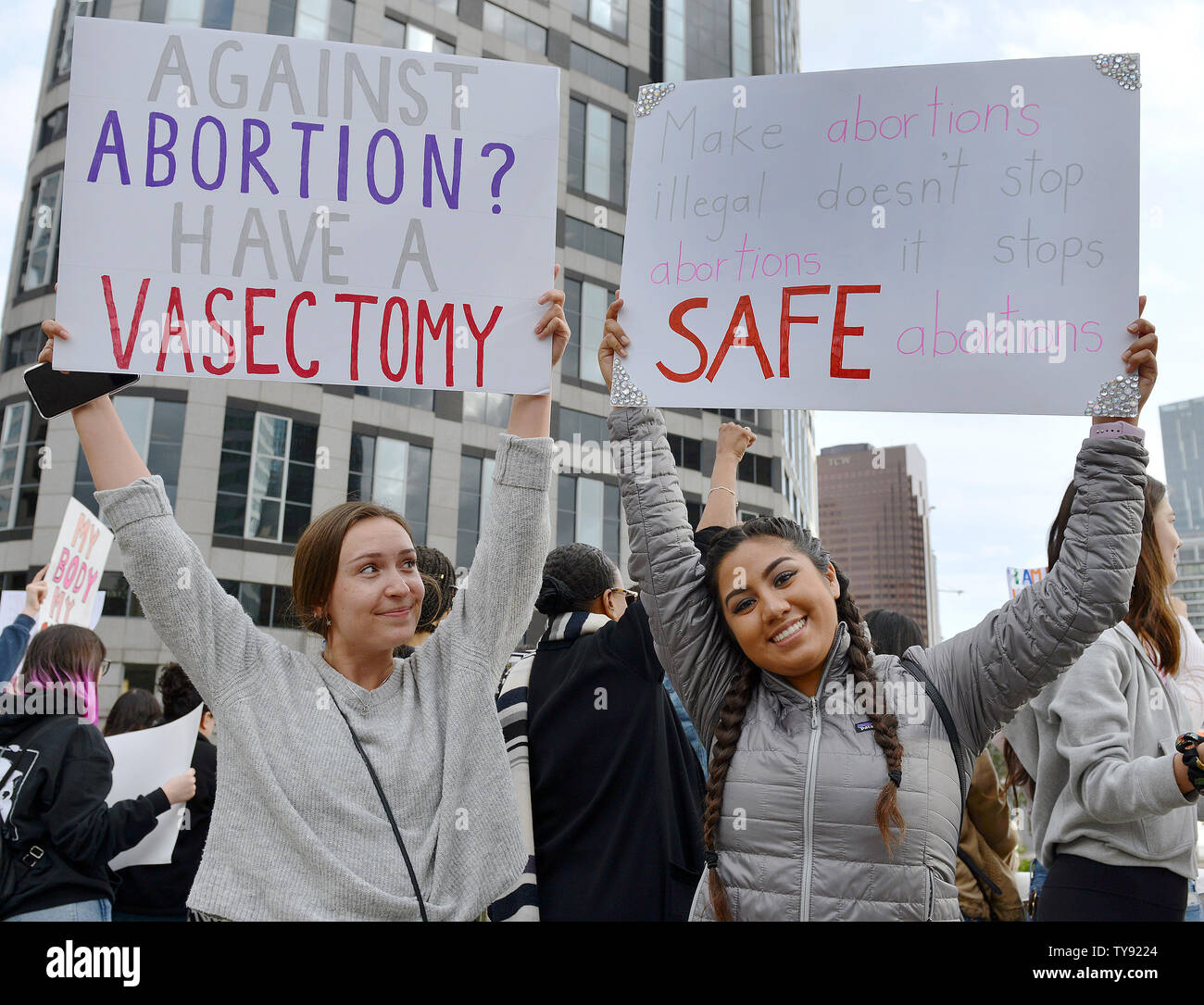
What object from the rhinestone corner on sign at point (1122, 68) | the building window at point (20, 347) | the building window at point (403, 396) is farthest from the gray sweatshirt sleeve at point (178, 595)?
the building window at point (20, 347)

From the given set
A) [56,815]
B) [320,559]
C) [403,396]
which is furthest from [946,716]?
[403,396]

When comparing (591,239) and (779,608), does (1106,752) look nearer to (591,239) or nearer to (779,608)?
(779,608)

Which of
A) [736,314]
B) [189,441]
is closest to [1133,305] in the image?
[736,314]

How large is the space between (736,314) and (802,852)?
55.2 inches

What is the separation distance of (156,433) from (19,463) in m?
3.36

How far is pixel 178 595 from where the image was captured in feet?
6.79

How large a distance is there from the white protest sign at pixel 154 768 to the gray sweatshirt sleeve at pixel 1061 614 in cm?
330

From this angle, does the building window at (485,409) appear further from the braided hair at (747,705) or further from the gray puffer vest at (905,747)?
the gray puffer vest at (905,747)

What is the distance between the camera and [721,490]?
2906 millimetres

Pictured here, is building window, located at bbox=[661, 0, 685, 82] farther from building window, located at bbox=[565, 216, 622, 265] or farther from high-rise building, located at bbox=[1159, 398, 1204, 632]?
high-rise building, located at bbox=[1159, 398, 1204, 632]

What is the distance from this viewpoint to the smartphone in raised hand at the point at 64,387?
2.39 metres

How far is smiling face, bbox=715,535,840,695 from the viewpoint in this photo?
220 centimetres

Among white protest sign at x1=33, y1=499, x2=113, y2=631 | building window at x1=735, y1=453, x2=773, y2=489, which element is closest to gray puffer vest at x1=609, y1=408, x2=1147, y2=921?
white protest sign at x1=33, y1=499, x2=113, y2=631
